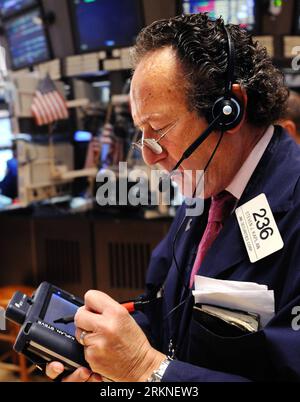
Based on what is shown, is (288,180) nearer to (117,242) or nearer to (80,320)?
(80,320)

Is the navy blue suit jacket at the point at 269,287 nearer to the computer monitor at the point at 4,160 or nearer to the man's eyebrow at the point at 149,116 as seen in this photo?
the man's eyebrow at the point at 149,116

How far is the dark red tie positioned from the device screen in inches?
10.8

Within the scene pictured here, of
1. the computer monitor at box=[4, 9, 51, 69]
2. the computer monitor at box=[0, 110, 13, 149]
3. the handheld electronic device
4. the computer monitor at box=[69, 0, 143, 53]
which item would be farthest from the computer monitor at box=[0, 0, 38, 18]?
the handheld electronic device

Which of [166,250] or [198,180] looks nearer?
[198,180]

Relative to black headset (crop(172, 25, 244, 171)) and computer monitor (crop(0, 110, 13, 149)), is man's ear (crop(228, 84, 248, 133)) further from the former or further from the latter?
computer monitor (crop(0, 110, 13, 149))

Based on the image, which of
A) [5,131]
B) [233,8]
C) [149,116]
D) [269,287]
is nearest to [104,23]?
[233,8]

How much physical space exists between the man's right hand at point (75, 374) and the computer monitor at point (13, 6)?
2499 mm

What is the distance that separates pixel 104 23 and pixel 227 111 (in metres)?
1.92

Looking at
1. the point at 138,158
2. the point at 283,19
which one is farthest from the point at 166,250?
the point at 283,19

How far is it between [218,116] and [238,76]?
0.10 meters

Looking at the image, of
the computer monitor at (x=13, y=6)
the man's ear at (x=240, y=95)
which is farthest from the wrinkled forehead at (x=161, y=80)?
the computer monitor at (x=13, y=6)

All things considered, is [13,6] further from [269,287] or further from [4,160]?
[269,287]

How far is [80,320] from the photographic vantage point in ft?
2.64

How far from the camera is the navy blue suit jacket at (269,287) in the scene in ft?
2.49
